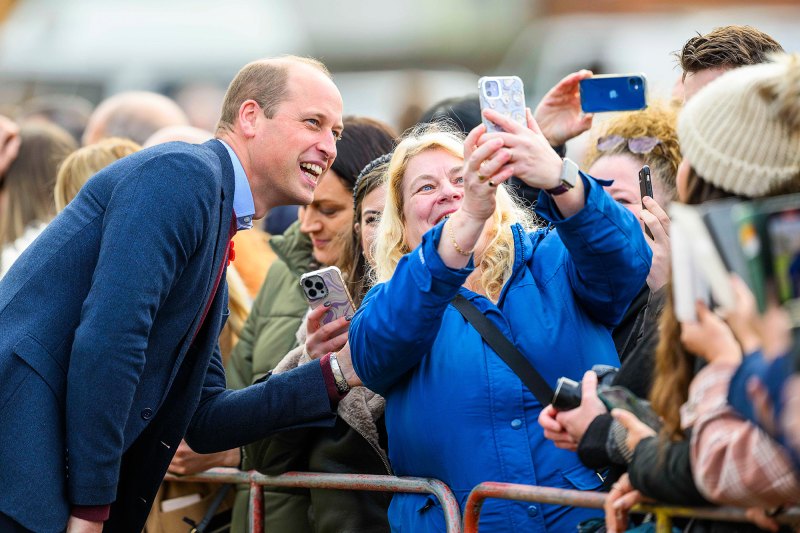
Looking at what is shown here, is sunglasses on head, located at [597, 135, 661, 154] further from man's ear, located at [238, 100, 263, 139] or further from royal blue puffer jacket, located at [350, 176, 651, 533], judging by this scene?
man's ear, located at [238, 100, 263, 139]

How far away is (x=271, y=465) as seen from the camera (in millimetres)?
4152

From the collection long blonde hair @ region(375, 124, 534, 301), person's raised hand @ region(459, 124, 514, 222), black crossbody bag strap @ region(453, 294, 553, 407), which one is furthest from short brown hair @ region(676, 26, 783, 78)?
black crossbody bag strap @ region(453, 294, 553, 407)

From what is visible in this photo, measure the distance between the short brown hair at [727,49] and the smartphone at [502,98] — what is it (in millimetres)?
871

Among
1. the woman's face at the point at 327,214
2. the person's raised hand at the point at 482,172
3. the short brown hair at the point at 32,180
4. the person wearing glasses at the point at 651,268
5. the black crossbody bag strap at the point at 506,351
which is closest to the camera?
the person wearing glasses at the point at 651,268

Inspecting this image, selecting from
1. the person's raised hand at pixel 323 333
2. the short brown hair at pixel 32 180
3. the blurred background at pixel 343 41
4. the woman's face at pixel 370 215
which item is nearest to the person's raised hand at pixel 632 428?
the person's raised hand at pixel 323 333

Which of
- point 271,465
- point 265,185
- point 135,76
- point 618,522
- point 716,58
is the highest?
point 716,58

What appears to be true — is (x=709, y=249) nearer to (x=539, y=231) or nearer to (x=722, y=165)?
(x=722, y=165)

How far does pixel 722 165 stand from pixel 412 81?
10536 mm

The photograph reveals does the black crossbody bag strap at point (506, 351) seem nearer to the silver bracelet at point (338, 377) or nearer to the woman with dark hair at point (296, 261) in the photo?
the silver bracelet at point (338, 377)

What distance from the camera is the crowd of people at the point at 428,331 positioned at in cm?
246

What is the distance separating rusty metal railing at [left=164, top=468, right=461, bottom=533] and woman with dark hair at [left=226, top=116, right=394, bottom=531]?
12cm

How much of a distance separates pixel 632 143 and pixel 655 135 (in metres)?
0.08

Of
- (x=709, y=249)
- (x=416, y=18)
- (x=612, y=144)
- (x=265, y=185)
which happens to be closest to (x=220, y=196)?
(x=265, y=185)

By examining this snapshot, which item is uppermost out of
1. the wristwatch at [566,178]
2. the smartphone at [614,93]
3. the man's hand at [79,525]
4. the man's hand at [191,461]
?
the smartphone at [614,93]
